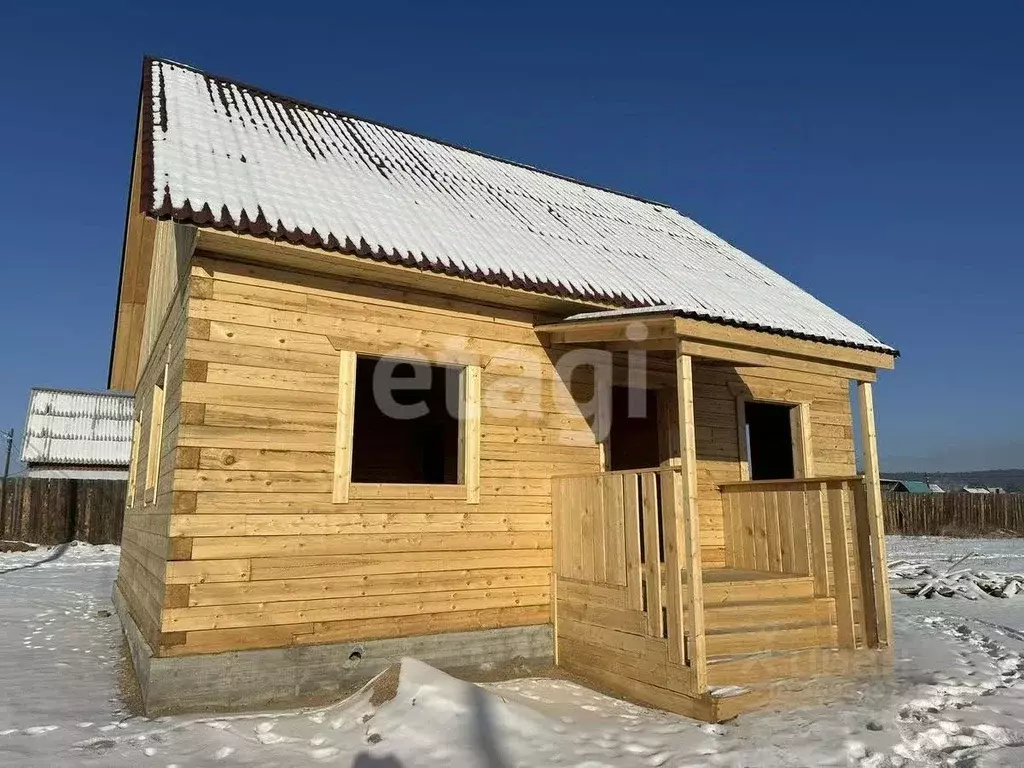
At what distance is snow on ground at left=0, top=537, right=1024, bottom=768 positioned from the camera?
14.5ft

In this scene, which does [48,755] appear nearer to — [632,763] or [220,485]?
[220,485]

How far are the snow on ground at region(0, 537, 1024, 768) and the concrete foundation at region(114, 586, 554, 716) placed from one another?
185mm

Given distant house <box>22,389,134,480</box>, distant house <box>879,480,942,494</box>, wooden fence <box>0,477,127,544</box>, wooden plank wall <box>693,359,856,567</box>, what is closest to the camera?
wooden plank wall <box>693,359,856,567</box>

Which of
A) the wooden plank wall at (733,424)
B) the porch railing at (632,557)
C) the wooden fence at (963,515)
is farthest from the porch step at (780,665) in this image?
the wooden fence at (963,515)

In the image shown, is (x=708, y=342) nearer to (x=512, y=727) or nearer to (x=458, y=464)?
(x=458, y=464)

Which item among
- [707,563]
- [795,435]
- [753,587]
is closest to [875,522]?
[753,587]

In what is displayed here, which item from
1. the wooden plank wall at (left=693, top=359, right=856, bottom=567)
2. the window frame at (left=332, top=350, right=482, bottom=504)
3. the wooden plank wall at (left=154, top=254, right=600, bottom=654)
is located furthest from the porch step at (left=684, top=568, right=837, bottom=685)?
the window frame at (left=332, top=350, right=482, bottom=504)

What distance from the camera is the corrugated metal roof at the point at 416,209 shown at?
6.04 m

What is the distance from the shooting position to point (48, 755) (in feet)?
→ 14.2

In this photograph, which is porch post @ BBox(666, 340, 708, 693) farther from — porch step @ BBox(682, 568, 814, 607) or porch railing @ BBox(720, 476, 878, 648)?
porch railing @ BBox(720, 476, 878, 648)

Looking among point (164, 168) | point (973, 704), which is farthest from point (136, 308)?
point (973, 704)

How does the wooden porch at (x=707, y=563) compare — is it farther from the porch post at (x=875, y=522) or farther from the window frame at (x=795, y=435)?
the window frame at (x=795, y=435)

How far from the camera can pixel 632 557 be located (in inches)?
239

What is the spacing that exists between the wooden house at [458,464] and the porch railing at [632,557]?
3 centimetres
